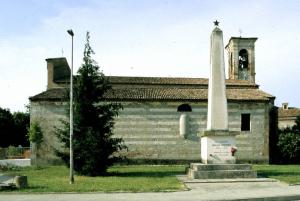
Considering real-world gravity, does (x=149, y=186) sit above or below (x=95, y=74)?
below

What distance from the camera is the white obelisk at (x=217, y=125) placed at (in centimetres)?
2034

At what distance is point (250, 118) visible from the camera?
112 feet

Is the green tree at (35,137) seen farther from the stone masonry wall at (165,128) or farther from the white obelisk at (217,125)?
the white obelisk at (217,125)

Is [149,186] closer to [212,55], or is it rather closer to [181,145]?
[212,55]

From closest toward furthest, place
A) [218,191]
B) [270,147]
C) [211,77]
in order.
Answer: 1. [218,191]
2. [211,77]
3. [270,147]

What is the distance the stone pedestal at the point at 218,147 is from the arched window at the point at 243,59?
26.0m

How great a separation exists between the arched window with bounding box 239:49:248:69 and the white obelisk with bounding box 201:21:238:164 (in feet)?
83.5

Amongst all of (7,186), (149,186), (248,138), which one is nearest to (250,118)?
(248,138)

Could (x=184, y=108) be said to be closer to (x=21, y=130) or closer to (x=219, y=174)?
(x=219, y=174)

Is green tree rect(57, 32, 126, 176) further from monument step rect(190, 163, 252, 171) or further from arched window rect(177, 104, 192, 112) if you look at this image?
arched window rect(177, 104, 192, 112)

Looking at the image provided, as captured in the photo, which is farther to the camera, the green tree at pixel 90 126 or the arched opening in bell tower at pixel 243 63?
the arched opening in bell tower at pixel 243 63

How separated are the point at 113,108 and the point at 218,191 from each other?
10192mm

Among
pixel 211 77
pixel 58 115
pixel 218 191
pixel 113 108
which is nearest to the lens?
pixel 218 191

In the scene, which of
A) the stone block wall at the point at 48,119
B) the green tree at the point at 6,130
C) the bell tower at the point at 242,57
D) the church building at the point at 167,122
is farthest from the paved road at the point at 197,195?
the green tree at the point at 6,130
